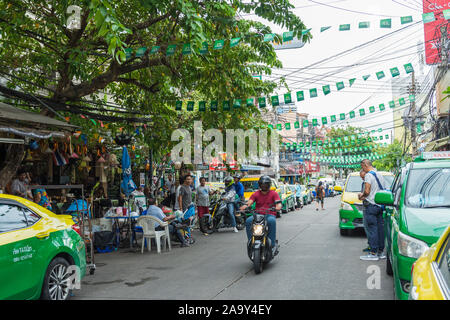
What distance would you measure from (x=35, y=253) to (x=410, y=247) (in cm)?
449

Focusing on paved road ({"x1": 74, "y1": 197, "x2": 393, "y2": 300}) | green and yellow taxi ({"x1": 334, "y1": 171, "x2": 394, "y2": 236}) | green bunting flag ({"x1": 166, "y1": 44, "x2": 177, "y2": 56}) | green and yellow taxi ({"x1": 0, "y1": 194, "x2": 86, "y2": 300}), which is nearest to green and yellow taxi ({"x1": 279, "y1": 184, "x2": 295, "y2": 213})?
green and yellow taxi ({"x1": 334, "y1": 171, "x2": 394, "y2": 236})

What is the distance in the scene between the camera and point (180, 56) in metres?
10.2

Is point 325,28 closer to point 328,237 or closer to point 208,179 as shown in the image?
point 328,237

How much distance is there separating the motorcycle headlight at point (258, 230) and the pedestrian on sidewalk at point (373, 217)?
237 centimetres

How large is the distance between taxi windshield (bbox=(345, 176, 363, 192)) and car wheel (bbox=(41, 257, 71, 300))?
9.09m

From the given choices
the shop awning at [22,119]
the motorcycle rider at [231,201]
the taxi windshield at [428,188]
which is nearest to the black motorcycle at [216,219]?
the motorcycle rider at [231,201]

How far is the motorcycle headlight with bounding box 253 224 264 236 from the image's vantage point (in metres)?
7.32

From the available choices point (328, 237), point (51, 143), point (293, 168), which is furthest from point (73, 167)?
point (293, 168)

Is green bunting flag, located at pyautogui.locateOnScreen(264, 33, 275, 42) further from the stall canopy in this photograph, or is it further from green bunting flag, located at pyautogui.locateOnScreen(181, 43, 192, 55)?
the stall canopy

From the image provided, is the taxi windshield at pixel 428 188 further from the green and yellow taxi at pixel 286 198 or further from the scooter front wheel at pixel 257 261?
the green and yellow taxi at pixel 286 198

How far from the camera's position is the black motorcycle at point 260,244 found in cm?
713

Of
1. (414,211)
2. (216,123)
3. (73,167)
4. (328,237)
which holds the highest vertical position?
(216,123)

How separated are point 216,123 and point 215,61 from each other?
2447 mm

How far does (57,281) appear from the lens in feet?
18.0
